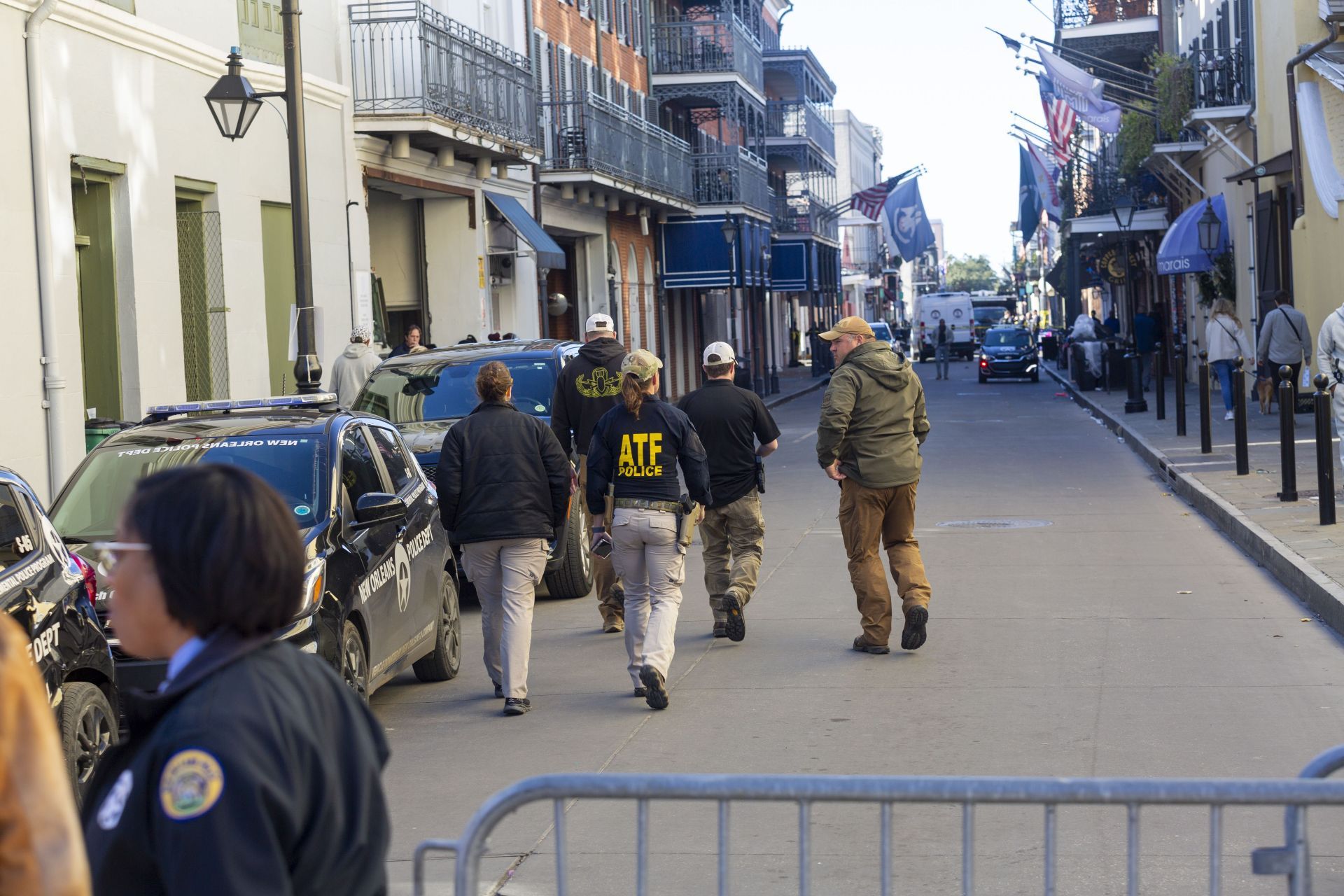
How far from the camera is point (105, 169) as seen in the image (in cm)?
1653

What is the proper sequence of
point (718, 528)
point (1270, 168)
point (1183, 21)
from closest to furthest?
point (718, 528) < point (1270, 168) < point (1183, 21)

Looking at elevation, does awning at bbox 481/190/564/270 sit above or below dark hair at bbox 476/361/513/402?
above

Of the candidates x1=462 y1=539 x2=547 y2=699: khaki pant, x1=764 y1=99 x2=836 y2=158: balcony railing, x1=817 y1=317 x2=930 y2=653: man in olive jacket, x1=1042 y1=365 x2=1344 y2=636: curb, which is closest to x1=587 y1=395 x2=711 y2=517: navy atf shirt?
x1=462 y1=539 x2=547 y2=699: khaki pant

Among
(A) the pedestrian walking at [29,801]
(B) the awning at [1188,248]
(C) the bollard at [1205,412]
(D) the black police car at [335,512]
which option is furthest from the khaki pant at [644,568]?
(B) the awning at [1188,248]

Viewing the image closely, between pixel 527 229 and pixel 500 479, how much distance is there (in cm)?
2042

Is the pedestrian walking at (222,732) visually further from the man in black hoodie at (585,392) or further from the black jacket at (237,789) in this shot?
the man in black hoodie at (585,392)

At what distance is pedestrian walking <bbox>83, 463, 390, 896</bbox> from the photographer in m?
2.27

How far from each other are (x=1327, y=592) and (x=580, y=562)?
518 centimetres

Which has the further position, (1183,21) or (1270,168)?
(1183,21)

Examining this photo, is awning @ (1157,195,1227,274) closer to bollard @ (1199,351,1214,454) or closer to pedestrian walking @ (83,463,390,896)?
bollard @ (1199,351,1214,454)

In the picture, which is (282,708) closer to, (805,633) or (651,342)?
(805,633)

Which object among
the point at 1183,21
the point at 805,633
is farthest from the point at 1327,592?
the point at 1183,21

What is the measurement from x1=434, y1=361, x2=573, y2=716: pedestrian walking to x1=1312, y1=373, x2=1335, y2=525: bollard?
6893 mm

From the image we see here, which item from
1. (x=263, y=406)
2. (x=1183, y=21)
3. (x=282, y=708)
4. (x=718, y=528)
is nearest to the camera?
(x=282, y=708)
